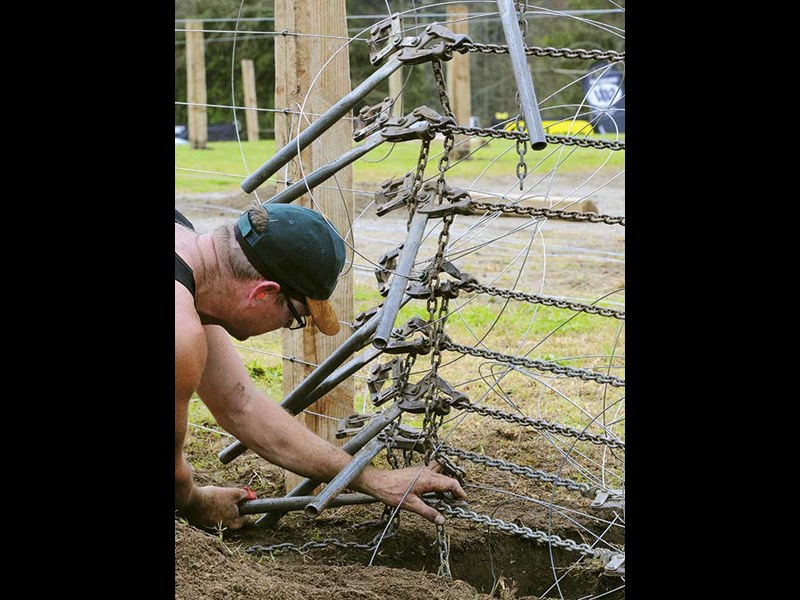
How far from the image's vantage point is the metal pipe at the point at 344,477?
3.37m

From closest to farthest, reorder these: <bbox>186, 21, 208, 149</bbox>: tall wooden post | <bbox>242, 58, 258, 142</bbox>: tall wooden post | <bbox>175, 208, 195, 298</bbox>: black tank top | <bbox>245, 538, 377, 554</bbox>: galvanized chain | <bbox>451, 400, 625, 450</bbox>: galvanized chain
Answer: <bbox>175, 208, 195, 298</bbox>: black tank top → <bbox>451, 400, 625, 450</bbox>: galvanized chain → <bbox>245, 538, 377, 554</bbox>: galvanized chain → <bbox>186, 21, 208, 149</bbox>: tall wooden post → <bbox>242, 58, 258, 142</bbox>: tall wooden post

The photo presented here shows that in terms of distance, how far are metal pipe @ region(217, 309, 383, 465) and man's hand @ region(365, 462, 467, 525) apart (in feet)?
1.50

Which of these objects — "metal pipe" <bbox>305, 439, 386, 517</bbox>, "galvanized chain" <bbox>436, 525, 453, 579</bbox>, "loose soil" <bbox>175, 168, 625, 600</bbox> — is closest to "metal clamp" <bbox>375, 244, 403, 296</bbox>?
"metal pipe" <bbox>305, 439, 386, 517</bbox>

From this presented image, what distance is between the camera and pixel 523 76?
284cm

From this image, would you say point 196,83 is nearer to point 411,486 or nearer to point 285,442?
point 285,442

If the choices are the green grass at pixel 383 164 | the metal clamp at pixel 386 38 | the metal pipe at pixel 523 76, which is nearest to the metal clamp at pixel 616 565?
the metal pipe at pixel 523 76

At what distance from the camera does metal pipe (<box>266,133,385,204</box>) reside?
11.3 ft

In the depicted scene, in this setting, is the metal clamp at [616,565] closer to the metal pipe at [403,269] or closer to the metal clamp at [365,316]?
the metal pipe at [403,269]

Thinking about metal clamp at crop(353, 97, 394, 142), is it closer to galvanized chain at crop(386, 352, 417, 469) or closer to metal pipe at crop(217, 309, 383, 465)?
metal pipe at crop(217, 309, 383, 465)

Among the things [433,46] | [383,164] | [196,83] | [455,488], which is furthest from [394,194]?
[196,83]

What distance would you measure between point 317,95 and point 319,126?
530mm
